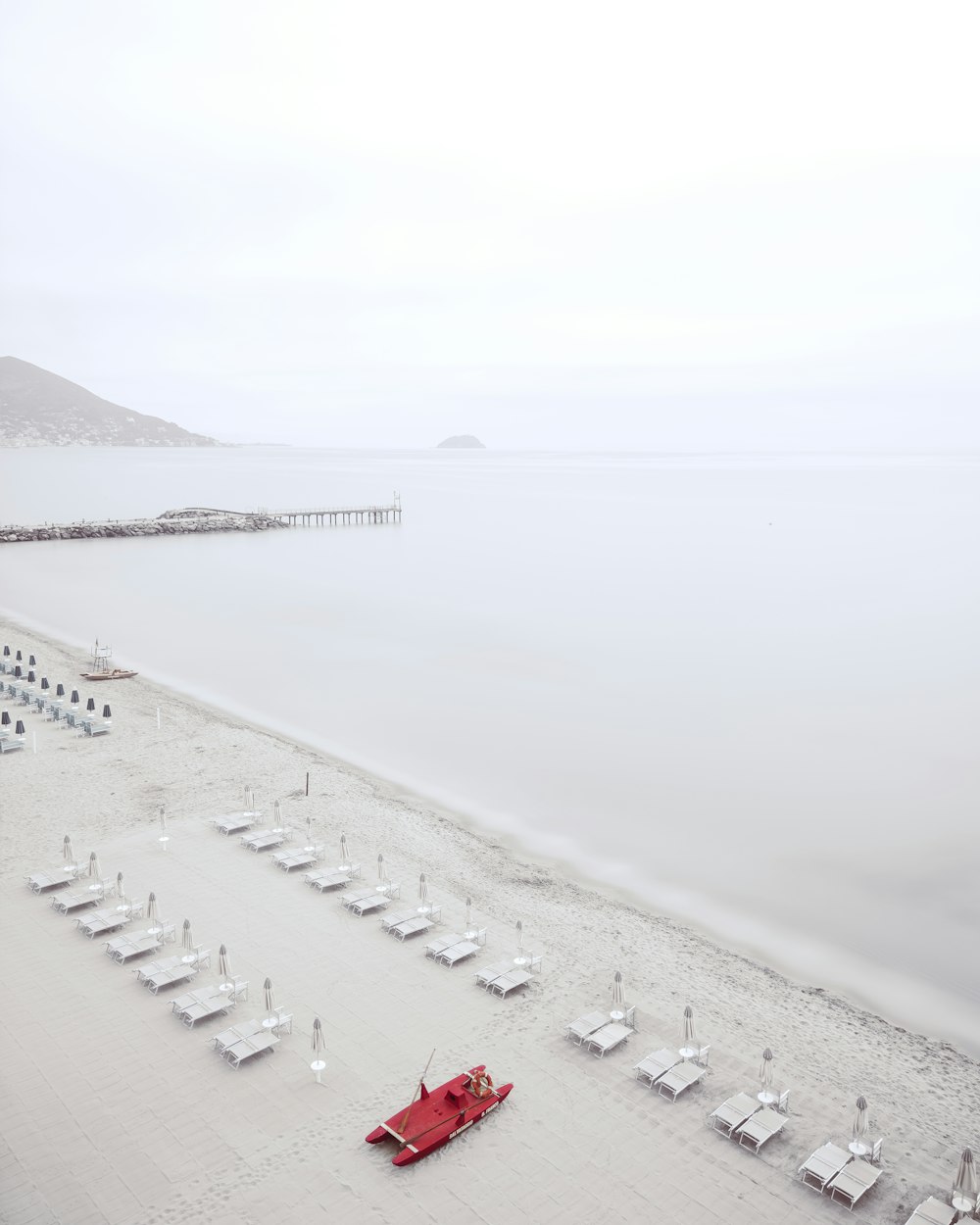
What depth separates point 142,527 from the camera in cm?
8650

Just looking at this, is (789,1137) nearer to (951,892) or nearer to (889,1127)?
(889,1127)

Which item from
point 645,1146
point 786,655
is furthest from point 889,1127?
point 786,655

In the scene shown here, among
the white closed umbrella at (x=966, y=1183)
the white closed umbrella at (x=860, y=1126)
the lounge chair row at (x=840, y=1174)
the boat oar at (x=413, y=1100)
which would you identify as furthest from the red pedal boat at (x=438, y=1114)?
the white closed umbrella at (x=966, y=1183)

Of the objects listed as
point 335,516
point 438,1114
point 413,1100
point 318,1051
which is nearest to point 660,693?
point 318,1051

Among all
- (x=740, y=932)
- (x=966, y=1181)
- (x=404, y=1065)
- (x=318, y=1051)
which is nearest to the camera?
(x=966, y=1181)

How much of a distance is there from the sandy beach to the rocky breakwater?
68.5m

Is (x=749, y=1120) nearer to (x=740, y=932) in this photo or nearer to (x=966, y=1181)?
(x=966, y=1181)

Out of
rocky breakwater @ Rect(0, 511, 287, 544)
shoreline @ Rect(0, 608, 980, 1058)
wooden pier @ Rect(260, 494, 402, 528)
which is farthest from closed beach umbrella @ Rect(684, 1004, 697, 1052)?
wooden pier @ Rect(260, 494, 402, 528)

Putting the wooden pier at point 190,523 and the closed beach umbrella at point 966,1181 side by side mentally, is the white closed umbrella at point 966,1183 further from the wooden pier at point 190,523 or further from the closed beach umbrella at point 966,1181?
the wooden pier at point 190,523

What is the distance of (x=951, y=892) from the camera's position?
59.9 ft

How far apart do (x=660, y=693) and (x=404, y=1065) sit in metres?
24.3

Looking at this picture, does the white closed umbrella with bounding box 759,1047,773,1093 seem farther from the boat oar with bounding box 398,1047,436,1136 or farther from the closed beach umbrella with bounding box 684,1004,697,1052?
the boat oar with bounding box 398,1047,436,1136

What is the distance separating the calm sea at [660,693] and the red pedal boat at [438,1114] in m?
7.05

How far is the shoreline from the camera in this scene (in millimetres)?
14133
